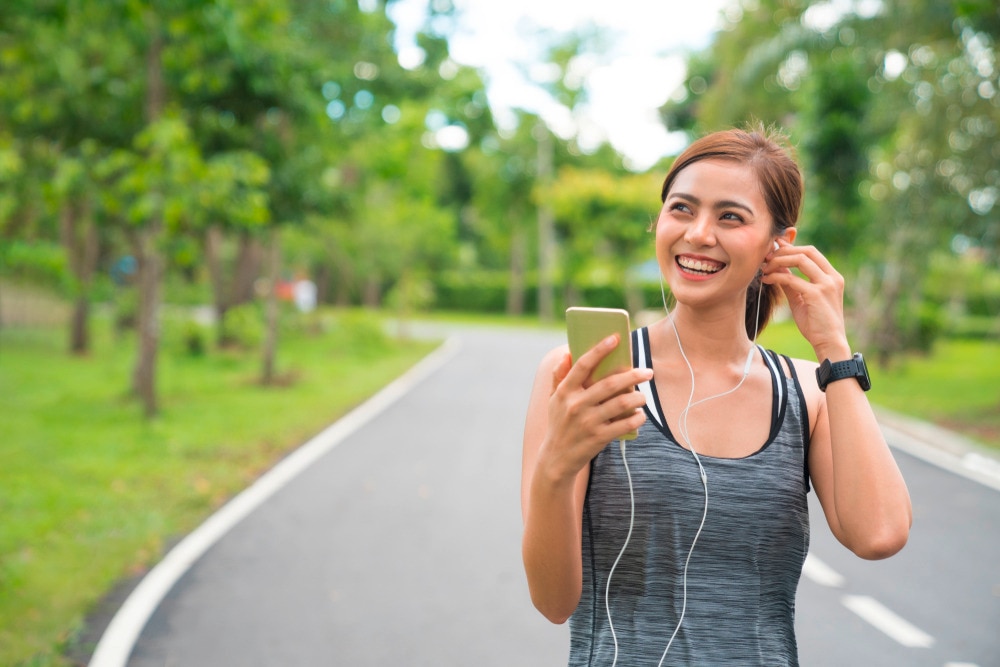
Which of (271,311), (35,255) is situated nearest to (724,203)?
(35,255)

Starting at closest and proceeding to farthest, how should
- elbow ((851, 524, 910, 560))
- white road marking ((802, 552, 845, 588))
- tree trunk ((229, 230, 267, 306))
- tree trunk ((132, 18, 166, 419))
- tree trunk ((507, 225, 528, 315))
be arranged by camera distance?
elbow ((851, 524, 910, 560))
white road marking ((802, 552, 845, 588))
tree trunk ((132, 18, 166, 419))
tree trunk ((229, 230, 267, 306))
tree trunk ((507, 225, 528, 315))

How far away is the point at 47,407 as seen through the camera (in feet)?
41.6

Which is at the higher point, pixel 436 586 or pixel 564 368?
pixel 564 368

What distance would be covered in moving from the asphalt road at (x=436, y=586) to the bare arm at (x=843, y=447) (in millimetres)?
2899

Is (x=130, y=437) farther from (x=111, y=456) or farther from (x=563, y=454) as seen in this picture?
(x=563, y=454)

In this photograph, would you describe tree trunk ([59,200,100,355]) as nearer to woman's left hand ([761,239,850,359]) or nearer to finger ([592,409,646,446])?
woman's left hand ([761,239,850,359])

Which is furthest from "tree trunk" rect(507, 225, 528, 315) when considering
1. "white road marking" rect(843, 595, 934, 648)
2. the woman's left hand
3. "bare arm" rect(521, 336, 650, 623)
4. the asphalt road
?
"bare arm" rect(521, 336, 650, 623)

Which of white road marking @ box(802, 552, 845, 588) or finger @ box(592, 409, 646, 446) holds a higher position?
finger @ box(592, 409, 646, 446)

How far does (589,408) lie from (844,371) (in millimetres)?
645

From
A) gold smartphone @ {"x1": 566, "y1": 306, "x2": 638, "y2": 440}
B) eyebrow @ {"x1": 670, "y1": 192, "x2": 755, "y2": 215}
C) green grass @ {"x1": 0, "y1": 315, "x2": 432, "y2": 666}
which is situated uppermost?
eyebrow @ {"x1": 670, "y1": 192, "x2": 755, "y2": 215}

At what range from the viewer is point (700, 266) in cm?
195

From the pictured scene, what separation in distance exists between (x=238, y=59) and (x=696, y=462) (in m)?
Answer: 9.66

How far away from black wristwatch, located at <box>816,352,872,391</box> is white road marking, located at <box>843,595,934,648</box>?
3.54 meters

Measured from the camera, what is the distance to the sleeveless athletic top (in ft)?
6.17
